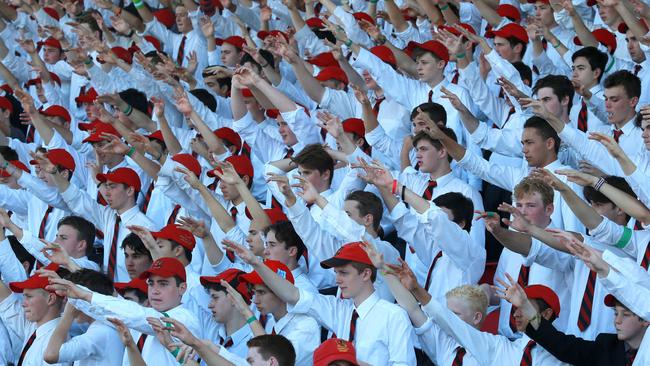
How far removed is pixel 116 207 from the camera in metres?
8.10

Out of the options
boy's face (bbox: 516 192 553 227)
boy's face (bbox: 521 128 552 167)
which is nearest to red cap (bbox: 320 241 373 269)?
boy's face (bbox: 516 192 553 227)

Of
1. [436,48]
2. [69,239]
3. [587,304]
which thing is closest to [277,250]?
[69,239]

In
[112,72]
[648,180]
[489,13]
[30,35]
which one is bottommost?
[30,35]

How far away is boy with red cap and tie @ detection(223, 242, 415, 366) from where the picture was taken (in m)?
5.72

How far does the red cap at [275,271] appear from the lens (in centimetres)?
606

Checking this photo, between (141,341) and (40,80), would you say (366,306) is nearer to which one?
(141,341)

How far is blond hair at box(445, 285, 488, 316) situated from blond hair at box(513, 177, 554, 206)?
0.66 meters

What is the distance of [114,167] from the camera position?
9.16m

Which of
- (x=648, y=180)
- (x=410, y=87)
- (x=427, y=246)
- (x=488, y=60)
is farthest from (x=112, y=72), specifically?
(x=648, y=180)

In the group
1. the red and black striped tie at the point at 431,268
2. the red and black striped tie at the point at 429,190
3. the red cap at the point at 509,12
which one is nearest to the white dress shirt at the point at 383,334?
the red and black striped tie at the point at 431,268

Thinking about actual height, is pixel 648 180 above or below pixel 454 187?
above

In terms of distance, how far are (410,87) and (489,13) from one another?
1.75 meters

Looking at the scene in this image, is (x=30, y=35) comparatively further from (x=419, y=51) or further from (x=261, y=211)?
(x=261, y=211)

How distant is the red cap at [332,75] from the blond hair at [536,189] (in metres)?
3.07
